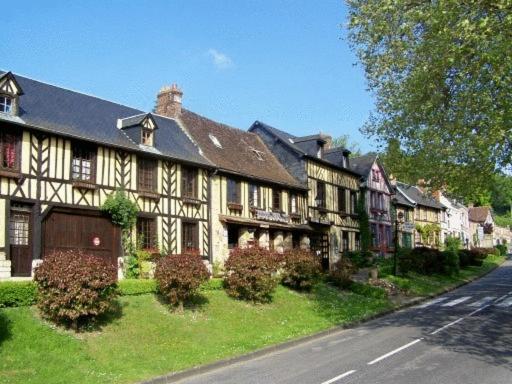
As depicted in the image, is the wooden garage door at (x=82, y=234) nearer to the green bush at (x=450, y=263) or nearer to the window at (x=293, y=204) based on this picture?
the window at (x=293, y=204)

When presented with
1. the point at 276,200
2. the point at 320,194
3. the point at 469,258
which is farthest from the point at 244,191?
the point at 469,258

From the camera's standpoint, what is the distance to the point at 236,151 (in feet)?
98.3

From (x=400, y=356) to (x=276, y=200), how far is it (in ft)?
59.3

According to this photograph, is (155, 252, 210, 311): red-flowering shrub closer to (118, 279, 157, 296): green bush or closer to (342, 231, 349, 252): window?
(118, 279, 157, 296): green bush

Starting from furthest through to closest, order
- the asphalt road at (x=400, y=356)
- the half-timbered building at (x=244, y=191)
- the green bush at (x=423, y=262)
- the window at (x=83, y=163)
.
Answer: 1. the green bush at (x=423, y=262)
2. the half-timbered building at (x=244, y=191)
3. the window at (x=83, y=163)
4. the asphalt road at (x=400, y=356)

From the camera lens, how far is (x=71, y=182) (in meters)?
19.5

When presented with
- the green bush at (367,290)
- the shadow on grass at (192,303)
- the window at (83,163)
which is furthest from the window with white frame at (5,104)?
the green bush at (367,290)

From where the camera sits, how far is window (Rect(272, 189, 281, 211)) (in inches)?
1169

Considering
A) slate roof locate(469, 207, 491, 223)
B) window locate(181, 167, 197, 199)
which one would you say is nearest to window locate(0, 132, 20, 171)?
window locate(181, 167, 197, 199)

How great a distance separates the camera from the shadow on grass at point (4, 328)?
486 inches

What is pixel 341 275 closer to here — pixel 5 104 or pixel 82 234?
pixel 82 234

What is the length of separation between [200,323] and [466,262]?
30316mm

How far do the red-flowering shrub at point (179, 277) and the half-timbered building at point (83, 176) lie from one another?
4436 millimetres

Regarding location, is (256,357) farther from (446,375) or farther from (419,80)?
(419,80)
